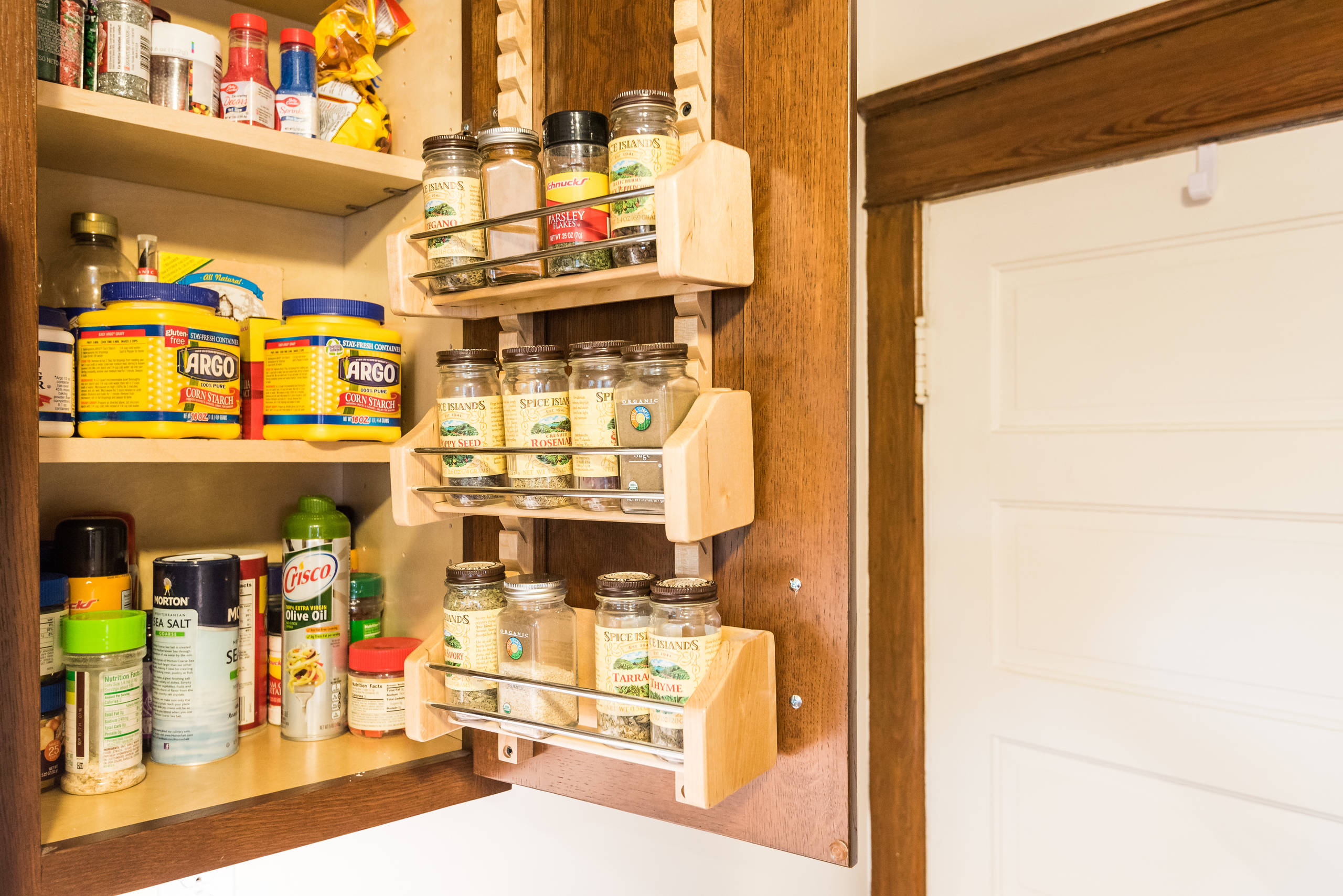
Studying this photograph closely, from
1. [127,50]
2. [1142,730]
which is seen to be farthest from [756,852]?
[127,50]

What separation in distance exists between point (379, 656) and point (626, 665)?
44 centimetres

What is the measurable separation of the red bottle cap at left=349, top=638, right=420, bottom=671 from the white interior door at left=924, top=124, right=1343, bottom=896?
1006mm

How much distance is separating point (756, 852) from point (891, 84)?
145 centimetres

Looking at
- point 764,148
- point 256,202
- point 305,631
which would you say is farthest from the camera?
point 256,202

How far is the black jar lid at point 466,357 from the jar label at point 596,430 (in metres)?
0.15

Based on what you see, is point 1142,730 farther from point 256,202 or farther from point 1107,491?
point 256,202

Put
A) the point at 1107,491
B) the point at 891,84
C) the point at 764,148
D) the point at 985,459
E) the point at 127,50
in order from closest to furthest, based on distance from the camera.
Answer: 1. the point at 764,148
2. the point at 127,50
3. the point at 1107,491
4. the point at 985,459
5. the point at 891,84

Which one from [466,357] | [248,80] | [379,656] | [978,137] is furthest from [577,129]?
[978,137]

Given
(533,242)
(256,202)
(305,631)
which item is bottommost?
(305,631)

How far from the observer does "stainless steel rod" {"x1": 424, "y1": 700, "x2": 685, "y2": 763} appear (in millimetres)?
728

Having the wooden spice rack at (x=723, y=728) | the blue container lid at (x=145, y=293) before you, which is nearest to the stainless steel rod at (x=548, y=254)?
the blue container lid at (x=145, y=293)

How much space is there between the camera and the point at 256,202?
1.23 metres

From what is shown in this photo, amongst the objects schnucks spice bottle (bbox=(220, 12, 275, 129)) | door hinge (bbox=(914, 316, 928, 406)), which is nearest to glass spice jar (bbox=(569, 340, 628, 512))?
schnucks spice bottle (bbox=(220, 12, 275, 129))

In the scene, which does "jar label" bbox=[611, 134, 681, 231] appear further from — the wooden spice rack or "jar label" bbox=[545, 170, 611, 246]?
the wooden spice rack
